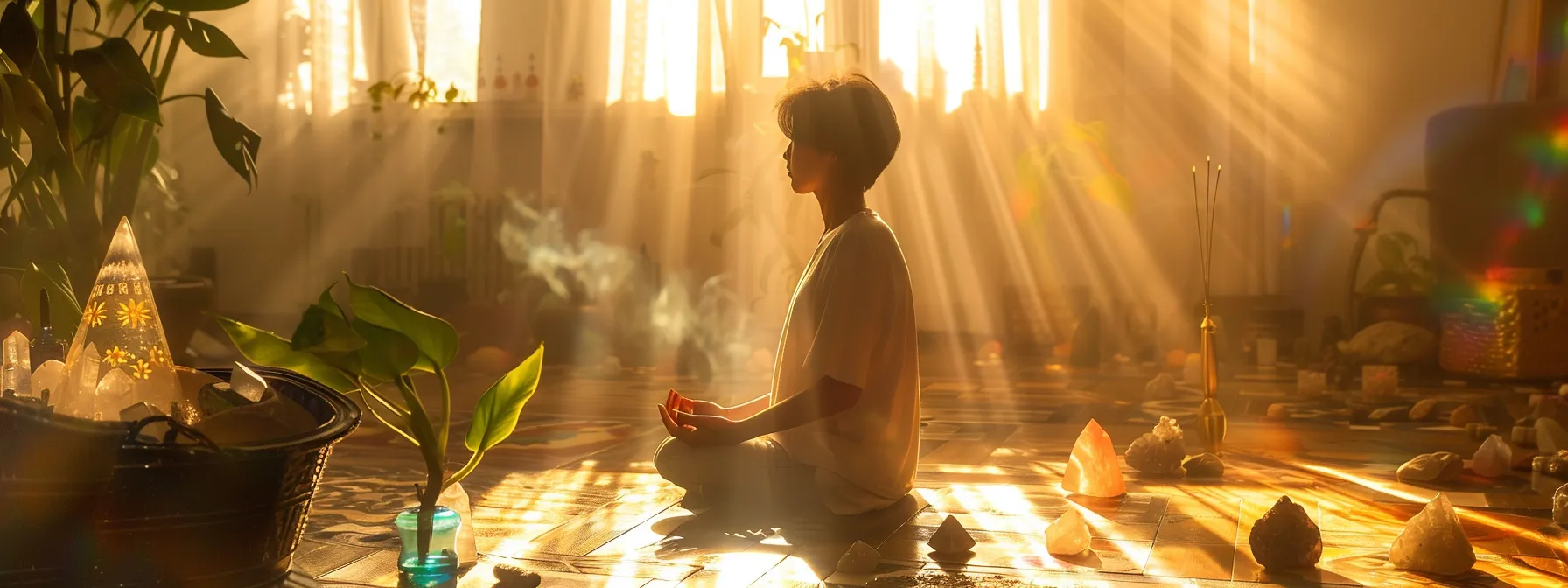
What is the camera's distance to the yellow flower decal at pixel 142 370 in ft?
4.32

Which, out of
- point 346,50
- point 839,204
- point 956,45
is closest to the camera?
point 839,204

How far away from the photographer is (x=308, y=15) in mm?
4746

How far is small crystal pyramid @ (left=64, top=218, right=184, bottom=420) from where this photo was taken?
4.30ft

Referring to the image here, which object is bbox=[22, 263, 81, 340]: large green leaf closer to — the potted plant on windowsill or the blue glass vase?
the blue glass vase

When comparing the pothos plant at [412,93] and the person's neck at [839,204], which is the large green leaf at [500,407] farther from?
the pothos plant at [412,93]

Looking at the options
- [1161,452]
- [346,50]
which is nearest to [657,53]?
[346,50]

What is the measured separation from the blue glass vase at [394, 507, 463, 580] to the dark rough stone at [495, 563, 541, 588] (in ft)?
0.19

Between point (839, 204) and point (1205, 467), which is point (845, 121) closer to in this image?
point (839, 204)

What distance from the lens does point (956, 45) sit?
13.9ft

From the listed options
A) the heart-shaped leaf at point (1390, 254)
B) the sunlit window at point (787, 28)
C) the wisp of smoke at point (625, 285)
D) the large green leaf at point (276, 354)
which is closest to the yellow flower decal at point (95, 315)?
the large green leaf at point (276, 354)

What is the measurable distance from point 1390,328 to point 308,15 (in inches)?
144

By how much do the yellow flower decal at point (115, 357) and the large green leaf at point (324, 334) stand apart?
161mm

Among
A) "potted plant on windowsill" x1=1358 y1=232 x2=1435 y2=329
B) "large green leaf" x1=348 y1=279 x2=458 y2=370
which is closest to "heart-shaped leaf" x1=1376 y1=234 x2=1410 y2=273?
"potted plant on windowsill" x1=1358 y1=232 x2=1435 y2=329

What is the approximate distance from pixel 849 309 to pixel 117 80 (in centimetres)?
94
